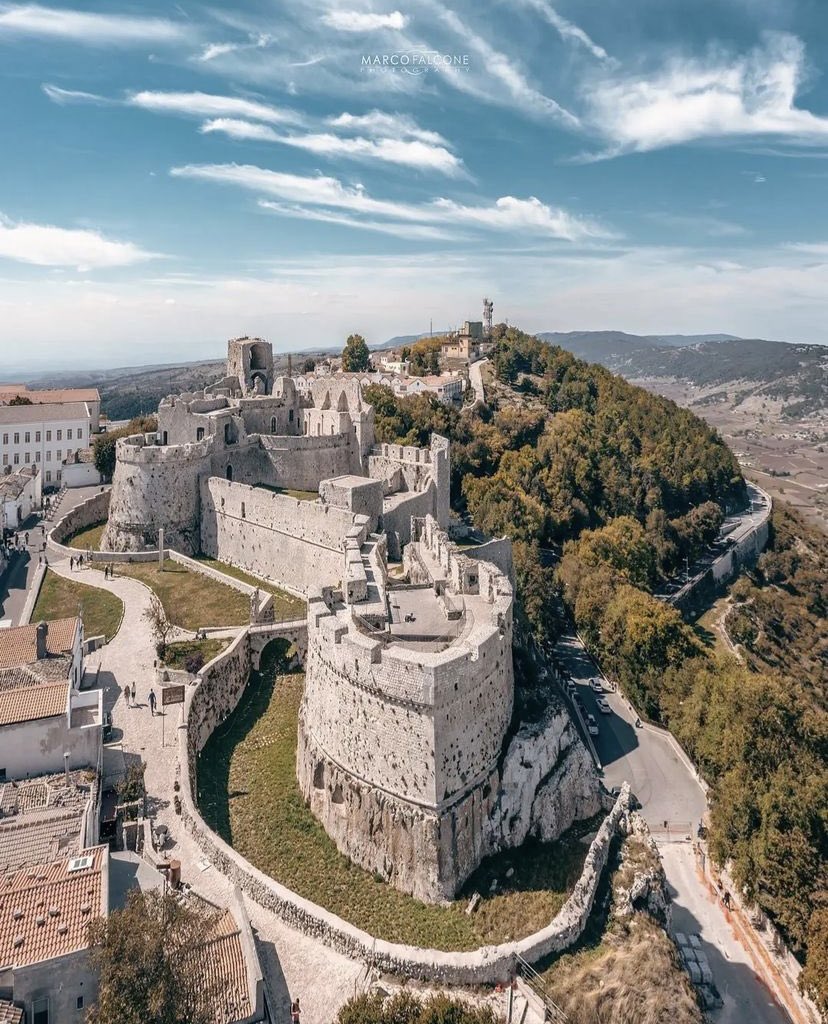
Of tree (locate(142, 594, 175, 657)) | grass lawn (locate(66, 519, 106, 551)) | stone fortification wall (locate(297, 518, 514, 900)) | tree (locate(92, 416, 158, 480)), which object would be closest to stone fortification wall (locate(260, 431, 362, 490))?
grass lawn (locate(66, 519, 106, 551))

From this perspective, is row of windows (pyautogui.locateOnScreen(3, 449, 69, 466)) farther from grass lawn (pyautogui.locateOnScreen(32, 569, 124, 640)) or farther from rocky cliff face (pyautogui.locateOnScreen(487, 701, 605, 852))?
rocky cliff face (pyautogui.locateOnScreen(487, 701, 605, 852))

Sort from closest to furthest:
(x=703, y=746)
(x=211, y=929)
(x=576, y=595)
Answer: (x=211, y=929)
(x=703, y=746)
(x=576, y=595)

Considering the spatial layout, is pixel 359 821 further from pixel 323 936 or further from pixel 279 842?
pixel 323 936

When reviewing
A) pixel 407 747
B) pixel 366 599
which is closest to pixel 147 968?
pixel 407 747

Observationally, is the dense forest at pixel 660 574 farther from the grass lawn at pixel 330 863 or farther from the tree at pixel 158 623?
the tree at pixel 158 623

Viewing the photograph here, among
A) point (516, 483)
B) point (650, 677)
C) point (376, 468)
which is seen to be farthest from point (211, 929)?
point (516, 483)

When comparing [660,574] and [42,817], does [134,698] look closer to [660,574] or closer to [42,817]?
[42,817]
